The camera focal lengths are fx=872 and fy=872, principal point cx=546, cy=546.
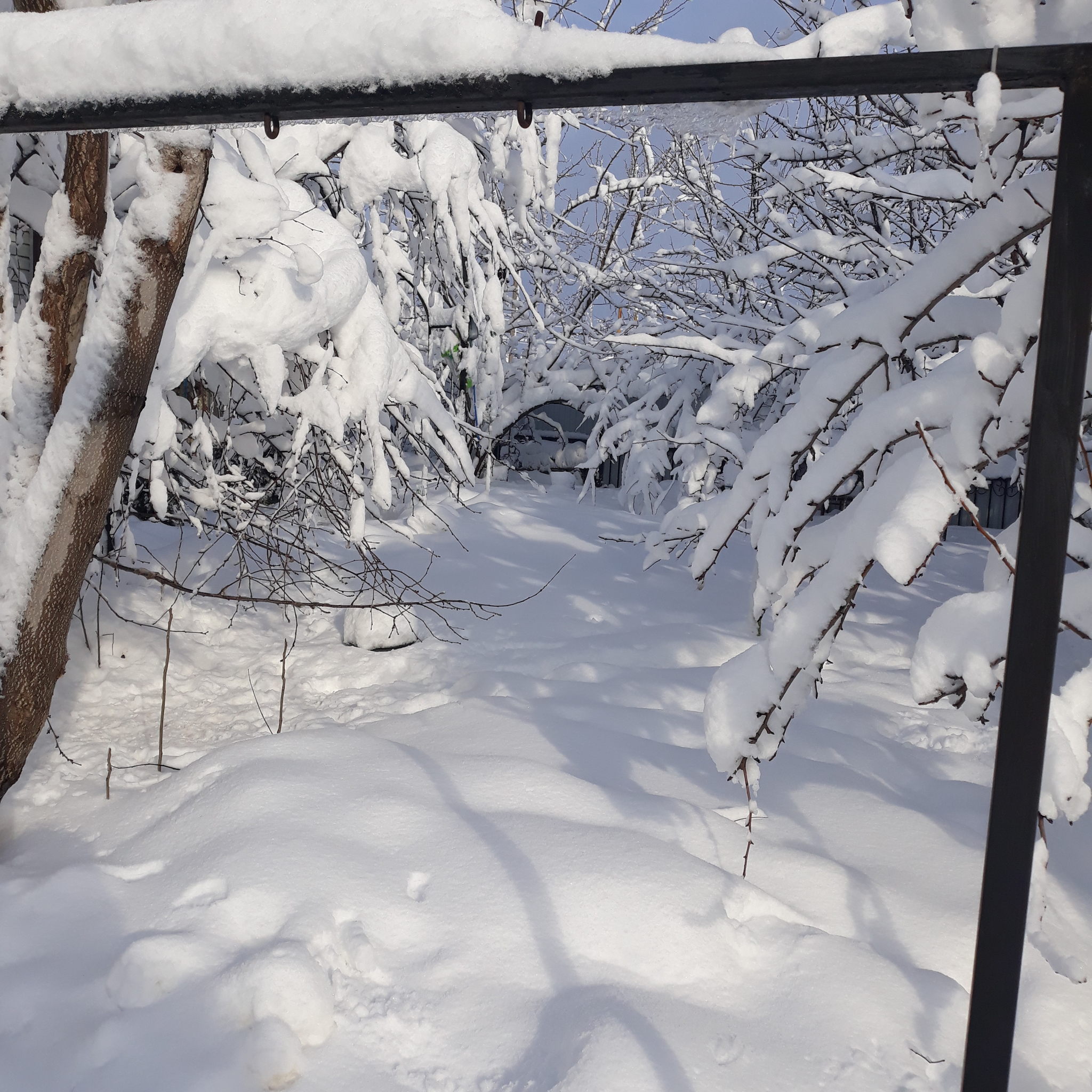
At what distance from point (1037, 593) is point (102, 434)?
2422mm

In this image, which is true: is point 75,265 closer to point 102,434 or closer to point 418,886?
point 102,434

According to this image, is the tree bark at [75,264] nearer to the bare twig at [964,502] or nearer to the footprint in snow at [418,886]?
the footprint in snow at [418,886]

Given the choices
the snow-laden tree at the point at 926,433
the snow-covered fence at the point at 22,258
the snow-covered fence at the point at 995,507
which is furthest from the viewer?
the snow-covered fence at the point at 995,507

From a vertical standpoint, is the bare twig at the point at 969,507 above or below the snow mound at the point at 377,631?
above

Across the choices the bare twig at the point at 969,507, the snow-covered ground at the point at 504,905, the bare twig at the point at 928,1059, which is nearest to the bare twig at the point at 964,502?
the bare twig at the point at 969,507

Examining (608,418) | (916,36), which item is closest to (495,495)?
(608,418)

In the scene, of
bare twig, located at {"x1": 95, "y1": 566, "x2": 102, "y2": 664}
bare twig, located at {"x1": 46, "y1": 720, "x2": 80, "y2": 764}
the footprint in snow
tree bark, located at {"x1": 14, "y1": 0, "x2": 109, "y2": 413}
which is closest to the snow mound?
bare twig, located at {"x1": 95, "y1": 566, "x2": 102, "y2": 664}

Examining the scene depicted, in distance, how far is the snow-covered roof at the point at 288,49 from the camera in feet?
3.32

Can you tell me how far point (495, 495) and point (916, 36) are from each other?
813cm

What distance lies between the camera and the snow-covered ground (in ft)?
6.12

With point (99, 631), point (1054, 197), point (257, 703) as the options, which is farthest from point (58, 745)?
point (1054, 197)

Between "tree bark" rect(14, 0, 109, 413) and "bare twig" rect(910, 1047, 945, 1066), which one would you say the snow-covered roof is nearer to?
"tree bark" rect(14, 0, 109, 413)

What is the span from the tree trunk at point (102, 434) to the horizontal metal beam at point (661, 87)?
1.50m

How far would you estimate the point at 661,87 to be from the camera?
99cm
